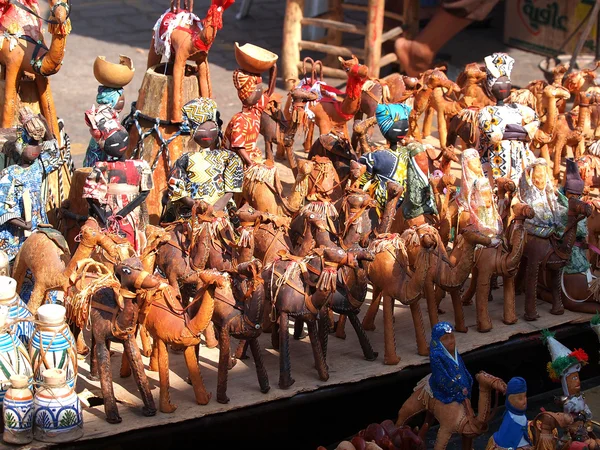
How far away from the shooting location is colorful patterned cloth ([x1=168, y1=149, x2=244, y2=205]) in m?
7.36

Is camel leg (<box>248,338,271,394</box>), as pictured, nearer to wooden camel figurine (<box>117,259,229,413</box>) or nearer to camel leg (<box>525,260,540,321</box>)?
wooden camel figurine (<box>117,259,229,413</box>)

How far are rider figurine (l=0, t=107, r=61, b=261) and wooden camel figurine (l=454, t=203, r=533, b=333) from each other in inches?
111

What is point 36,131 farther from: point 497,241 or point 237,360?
point 497,241

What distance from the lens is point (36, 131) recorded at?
23.4ft

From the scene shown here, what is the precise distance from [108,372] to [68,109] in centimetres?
712

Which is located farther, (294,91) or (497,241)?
(294,91)

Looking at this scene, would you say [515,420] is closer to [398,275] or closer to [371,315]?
[398,275]

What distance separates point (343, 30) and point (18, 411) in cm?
799

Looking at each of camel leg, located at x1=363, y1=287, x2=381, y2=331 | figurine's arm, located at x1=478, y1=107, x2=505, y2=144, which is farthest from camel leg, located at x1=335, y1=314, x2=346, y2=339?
figurine's arm, located at x1=478, y1=107, x2=505, y2=144

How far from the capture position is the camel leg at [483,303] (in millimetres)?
→ 7344

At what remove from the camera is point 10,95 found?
8.45m

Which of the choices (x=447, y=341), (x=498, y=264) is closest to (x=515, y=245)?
(x=498, y=264)

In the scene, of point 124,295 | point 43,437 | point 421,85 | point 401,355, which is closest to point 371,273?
point 401,355

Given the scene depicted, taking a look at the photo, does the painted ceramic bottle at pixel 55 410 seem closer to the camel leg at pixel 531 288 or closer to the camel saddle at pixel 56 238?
the camel saddle at pixel 56 238
